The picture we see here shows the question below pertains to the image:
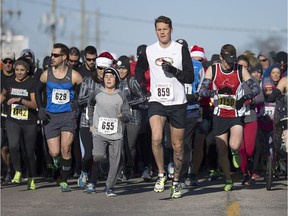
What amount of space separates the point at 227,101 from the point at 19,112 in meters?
3.53

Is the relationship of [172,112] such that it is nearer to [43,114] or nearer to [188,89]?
[188,89]

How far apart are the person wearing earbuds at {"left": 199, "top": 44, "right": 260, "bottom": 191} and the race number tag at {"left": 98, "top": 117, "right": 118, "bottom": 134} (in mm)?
1447

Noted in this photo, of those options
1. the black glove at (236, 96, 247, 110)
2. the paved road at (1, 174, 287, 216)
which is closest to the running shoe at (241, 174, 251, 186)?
the paved road at (1, 174, 287, 216)

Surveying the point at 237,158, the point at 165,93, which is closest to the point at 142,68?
the point at 165,93

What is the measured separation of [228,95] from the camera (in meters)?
14.6

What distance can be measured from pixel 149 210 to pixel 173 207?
0.41m

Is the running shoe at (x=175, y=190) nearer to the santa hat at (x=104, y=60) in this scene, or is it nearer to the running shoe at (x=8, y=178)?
the santa hat at (x=104, y=60)

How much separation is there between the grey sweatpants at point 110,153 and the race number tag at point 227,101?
5.32ft

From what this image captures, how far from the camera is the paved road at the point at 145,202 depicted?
12.2 meters

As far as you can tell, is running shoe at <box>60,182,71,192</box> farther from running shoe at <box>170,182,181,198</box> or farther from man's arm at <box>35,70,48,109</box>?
running shoe at <box>170,182,181,198</box>

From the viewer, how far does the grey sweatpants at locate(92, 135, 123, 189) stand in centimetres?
1412

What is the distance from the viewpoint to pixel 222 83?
1461 centimetres

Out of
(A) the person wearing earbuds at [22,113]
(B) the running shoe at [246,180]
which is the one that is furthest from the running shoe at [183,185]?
(A) the person wearing earbuds at [22,113]

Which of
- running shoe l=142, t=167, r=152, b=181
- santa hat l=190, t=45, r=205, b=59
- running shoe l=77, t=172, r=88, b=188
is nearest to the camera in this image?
running shoe l=77, t=172, r=88, b=188
